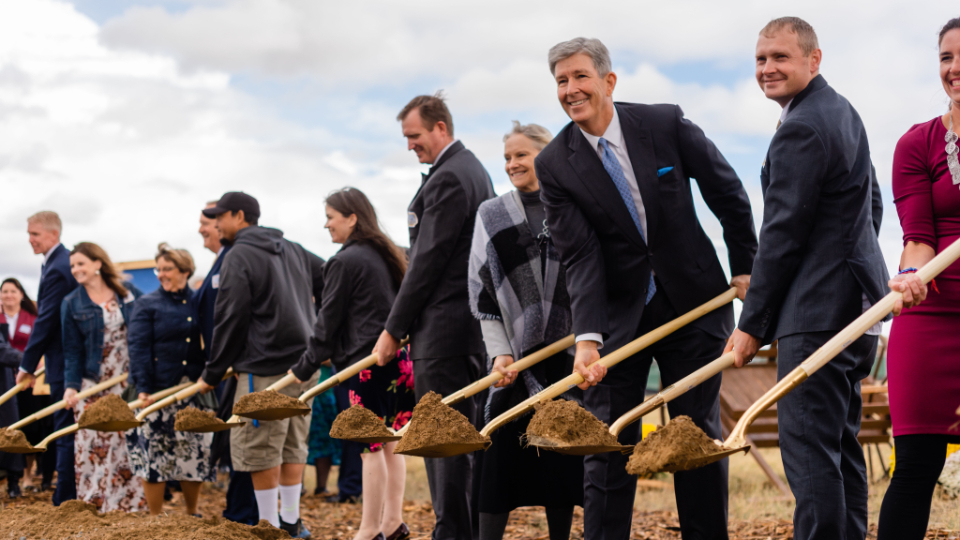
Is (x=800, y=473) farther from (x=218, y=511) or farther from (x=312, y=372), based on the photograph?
(x=218, y=511)

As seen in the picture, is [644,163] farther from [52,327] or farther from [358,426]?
[52,327]

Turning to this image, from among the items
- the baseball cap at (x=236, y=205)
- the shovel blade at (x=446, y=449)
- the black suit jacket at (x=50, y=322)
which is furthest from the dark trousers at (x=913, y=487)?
the black suit jacket at (x=50, y=322)

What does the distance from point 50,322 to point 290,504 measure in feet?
9.40

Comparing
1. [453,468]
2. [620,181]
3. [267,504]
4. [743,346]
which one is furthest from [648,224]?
[267,504]

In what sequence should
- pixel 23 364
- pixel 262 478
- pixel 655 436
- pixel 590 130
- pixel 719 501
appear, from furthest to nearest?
1. pixel 23 364
2. pixel 262 478
3. pixel 590 130
4. pixel 719 501
5. pixel 655 436

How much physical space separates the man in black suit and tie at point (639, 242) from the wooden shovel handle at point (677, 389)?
8.6 inches

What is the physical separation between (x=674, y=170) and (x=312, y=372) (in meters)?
2.63

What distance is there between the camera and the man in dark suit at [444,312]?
428cm

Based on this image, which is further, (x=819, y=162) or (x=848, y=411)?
(x=848, y=411)

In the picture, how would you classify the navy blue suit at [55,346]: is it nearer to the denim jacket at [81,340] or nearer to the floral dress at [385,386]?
the denim jacket at [81,340]

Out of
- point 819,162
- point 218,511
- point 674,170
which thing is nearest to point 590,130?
point 674,170

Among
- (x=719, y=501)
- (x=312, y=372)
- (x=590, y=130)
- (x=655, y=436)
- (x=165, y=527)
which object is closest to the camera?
(x=655, y=436)

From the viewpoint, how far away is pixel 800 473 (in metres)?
2.80

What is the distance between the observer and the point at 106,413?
5.15 metres
